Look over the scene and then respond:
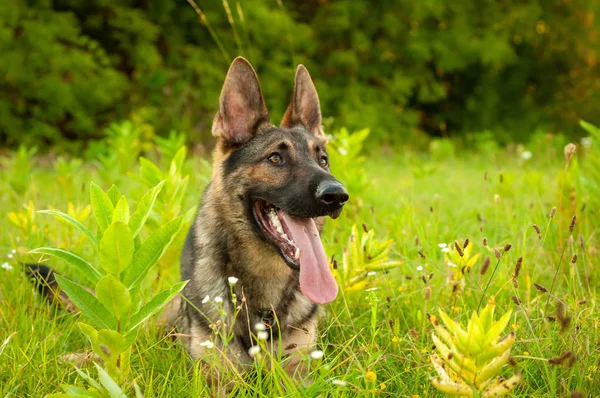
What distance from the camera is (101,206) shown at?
1.93m

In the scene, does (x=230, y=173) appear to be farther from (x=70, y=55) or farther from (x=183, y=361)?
(x=70, y=55)

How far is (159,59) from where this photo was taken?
1128cm

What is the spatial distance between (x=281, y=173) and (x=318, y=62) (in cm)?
1128

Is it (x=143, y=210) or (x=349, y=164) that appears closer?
(x=143, y=210)

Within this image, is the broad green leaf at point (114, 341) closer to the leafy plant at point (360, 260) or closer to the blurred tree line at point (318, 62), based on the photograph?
the leafy plant at point (360, 260)

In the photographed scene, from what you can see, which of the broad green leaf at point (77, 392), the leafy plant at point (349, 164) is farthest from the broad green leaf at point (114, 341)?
the leafy plant at point (349, 164)

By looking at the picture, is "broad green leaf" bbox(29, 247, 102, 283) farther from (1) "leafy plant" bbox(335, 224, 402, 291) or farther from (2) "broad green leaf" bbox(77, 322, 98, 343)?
(1) "leafy plant" bbox(335, 224, 402, 291)

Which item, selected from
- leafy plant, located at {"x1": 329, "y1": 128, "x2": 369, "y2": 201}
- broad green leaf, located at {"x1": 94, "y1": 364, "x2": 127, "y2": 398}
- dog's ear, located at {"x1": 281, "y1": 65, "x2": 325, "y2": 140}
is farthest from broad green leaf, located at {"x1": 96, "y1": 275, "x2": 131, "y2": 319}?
leafy plant, located at {"x1": 329, "y1": 128, "x2": 369, "y2": 201}

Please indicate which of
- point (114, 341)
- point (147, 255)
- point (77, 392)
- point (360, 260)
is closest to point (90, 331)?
point (114, 341)

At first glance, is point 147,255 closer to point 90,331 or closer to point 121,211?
point 121,211

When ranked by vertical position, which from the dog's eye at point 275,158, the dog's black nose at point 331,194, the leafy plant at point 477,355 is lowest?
the leafy plant at point 477,355

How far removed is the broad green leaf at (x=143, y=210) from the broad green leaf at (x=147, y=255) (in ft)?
0.20

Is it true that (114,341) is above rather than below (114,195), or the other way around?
below

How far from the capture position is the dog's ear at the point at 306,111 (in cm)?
324
